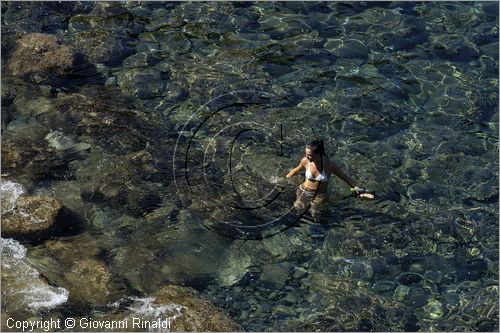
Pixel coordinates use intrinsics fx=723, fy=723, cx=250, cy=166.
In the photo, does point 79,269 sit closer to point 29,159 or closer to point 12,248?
point 12,248

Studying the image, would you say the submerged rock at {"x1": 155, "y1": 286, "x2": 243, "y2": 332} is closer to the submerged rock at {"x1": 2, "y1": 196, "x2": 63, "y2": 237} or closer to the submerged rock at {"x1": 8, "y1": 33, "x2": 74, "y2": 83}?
the submerged rock at {"x1": 2, "y1": 196, "x2": 63, "y2": 237}

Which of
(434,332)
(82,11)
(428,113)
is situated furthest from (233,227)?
(82,11)

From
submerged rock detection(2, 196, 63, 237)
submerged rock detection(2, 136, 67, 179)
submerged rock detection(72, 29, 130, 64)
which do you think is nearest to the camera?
submerged rock detection(2, 196, 63, 237)

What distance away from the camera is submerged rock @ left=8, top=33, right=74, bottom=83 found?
48.5ft

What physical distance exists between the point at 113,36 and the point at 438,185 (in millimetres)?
7832

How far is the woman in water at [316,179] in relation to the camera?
11516mm

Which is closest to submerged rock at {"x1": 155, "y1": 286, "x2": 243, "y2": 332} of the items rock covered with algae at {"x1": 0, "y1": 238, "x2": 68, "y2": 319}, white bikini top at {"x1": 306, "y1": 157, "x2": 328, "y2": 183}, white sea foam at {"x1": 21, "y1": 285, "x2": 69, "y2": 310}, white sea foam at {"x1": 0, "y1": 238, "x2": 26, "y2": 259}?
white sea foam at {"x1": 21, "y1": 285, "x2": 69, "y2": 310}

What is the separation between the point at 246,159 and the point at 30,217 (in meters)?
3.81

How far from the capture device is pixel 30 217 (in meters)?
11.3

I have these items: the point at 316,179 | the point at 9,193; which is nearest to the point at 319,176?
the point at 316,179

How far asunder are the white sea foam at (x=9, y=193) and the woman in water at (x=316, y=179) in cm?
453

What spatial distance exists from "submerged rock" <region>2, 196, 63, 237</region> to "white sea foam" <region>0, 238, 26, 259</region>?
14cm

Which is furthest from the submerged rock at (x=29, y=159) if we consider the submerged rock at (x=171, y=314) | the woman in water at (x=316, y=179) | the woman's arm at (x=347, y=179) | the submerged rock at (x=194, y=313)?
the woman's arm at (x=347, y=179)

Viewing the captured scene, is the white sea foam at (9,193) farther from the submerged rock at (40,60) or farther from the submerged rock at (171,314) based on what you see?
the submerged rock at (40,60)
